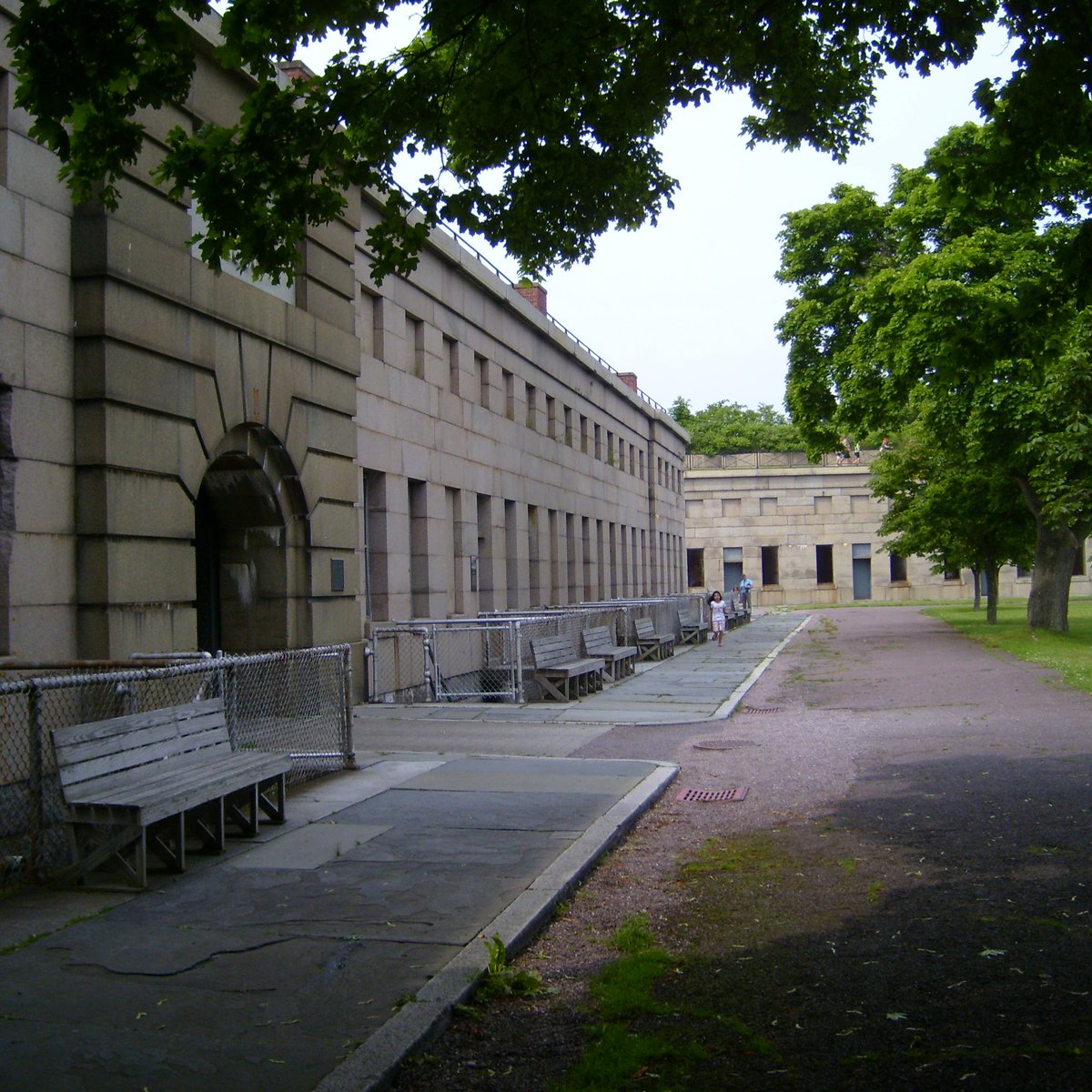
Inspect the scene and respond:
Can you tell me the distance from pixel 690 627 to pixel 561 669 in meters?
17.7

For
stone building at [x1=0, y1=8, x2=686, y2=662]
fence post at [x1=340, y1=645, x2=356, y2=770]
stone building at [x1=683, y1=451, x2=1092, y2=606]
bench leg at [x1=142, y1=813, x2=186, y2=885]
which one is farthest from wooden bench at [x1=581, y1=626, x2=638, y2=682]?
stone building at [x1=683, y1=451, x2=1092, y2=606]

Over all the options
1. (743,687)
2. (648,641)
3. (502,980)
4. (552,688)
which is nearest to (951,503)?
(648,641)

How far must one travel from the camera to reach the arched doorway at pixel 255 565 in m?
15.1

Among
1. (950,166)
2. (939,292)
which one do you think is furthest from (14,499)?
(939,292)

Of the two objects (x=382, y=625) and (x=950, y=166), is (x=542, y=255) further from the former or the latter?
(x=382, y=625)

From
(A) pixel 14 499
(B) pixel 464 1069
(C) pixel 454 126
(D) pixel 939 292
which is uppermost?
(D) pixel 939 292

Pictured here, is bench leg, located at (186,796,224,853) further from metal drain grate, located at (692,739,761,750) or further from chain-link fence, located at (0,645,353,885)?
metal drain grate, located at (692,739,761,750)

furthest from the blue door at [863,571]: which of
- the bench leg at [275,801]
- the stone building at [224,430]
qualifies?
the bench leg at [275,801]

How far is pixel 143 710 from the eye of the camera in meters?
9.08

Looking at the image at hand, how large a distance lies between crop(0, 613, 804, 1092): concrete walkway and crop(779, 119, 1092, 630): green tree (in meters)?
7.05

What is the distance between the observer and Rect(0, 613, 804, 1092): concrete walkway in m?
4.78

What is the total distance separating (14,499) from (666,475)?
4413 cm

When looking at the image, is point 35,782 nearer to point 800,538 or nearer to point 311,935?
point 311,935

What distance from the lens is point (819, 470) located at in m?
77.4
